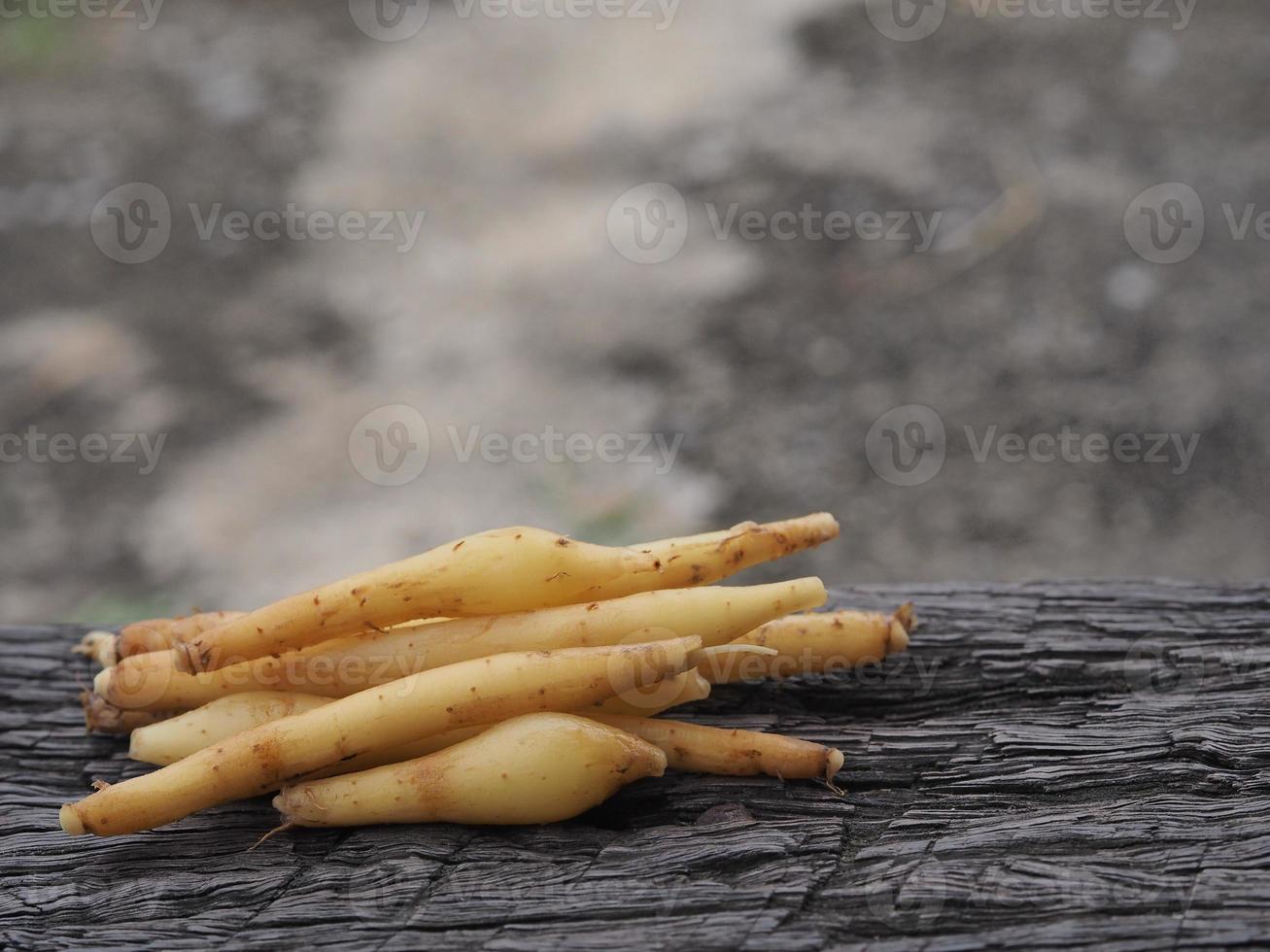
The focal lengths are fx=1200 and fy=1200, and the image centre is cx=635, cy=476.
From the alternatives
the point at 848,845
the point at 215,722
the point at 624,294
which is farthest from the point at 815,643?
the point at 624,294

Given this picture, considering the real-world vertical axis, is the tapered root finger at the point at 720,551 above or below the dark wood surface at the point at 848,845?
above

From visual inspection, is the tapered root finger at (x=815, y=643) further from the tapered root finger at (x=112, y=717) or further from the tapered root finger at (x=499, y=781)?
the tapered root finger at (x=112, y=717)

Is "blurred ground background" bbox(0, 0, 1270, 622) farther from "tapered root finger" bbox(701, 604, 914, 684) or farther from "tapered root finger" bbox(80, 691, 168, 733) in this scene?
"tapered root finger" bbox(80, 691, 168, 733)

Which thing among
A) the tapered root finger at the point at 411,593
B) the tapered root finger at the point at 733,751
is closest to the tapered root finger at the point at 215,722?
the tapered root finger at the point at 411,593

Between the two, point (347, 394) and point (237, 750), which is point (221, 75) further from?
point (237, 750)

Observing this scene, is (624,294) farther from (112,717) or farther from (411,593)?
(411,593)
